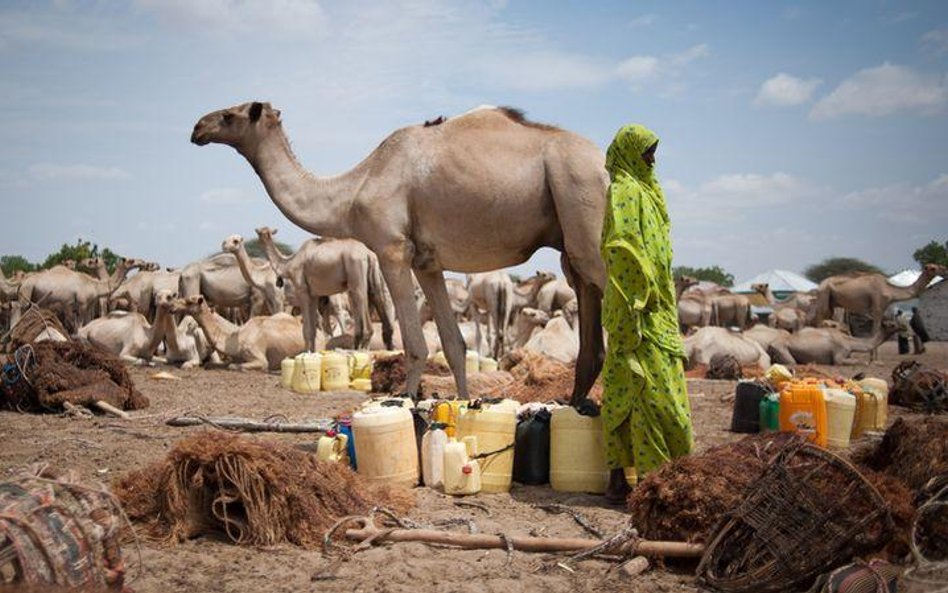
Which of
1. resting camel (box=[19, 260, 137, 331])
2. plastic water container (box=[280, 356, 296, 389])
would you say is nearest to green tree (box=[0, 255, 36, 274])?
resting camel (box=[19, 260, 137, 331])

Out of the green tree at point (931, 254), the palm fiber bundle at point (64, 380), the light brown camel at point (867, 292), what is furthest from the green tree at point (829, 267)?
the palm fiber bundle at point (64, 380)

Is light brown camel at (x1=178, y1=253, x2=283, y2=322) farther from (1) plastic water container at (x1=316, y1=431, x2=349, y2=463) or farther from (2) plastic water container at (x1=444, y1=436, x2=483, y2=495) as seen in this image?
(2) plastic water container at (x1=444, y1=436, x2=483, y2=495)

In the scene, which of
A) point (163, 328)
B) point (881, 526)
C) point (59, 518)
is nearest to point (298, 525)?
point (59, 518)

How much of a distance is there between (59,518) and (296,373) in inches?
402

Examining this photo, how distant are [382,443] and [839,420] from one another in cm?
425

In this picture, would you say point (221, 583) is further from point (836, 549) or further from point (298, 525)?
point (836, 549)

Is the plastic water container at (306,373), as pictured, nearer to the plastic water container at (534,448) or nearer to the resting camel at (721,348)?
Result: the plastic water container at (534,448)

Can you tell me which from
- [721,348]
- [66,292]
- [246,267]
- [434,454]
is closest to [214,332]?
[246,267]

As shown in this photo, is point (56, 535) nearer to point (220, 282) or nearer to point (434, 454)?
point (434, 454)

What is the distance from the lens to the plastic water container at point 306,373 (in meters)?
13.8

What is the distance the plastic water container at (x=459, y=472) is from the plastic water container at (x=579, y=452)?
0.64 metres

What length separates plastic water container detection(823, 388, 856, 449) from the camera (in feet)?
28.0

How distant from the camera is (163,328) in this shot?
1856 centimetres

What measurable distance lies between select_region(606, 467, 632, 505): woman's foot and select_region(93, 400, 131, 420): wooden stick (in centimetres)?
591
